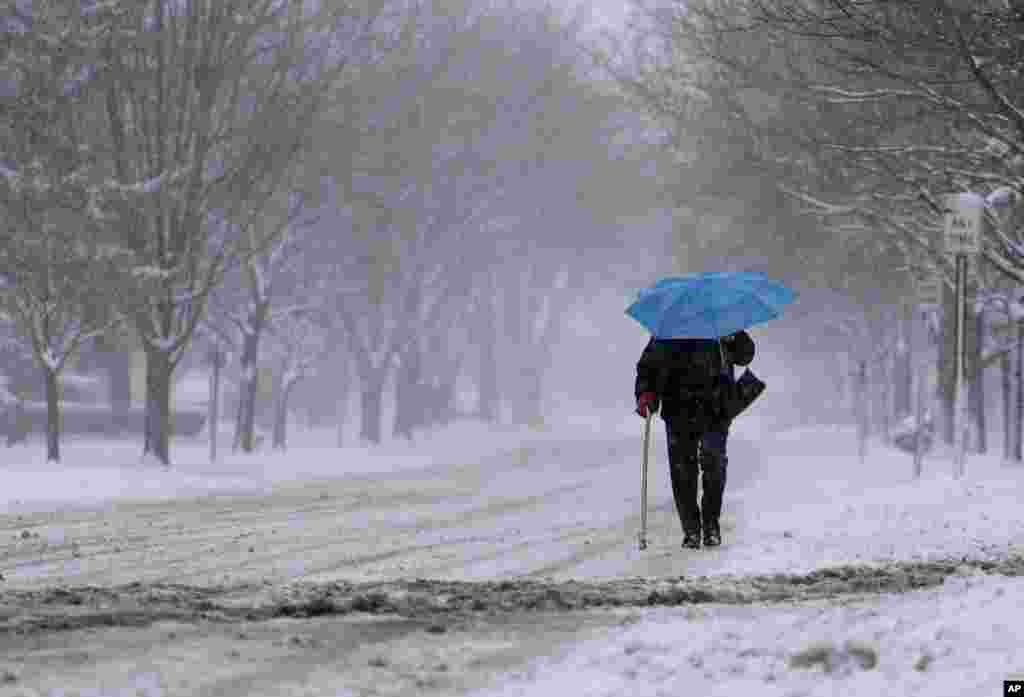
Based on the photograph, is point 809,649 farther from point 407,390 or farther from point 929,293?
point 407,390

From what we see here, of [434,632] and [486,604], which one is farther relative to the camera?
[486,604]

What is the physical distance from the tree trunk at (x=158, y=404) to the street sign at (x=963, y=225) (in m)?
15.1

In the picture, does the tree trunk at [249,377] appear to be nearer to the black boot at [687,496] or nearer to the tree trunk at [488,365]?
the tree trunk at [488,365]

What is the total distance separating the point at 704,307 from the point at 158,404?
1879cm

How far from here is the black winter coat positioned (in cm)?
1300

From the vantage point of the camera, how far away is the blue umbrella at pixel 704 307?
13.0 metres

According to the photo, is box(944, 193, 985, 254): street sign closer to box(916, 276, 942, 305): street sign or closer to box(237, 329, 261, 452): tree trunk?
box(916, 276, 942, 305): street sign

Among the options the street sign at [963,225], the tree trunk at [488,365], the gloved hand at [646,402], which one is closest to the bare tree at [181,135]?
the street sign at [963,225]

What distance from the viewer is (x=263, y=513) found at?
19.5 m

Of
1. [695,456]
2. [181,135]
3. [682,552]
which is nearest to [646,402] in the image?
[695,456]

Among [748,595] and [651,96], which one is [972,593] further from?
[651,96]

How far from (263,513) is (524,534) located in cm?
439

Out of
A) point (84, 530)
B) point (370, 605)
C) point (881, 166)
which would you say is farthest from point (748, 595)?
point (881, 166)

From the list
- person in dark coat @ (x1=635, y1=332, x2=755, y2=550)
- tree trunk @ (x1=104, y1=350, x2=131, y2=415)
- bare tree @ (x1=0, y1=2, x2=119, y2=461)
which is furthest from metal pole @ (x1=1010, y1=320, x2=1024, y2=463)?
tree trunk @ (x1=104, y1=350, x2=131, y2=415)
